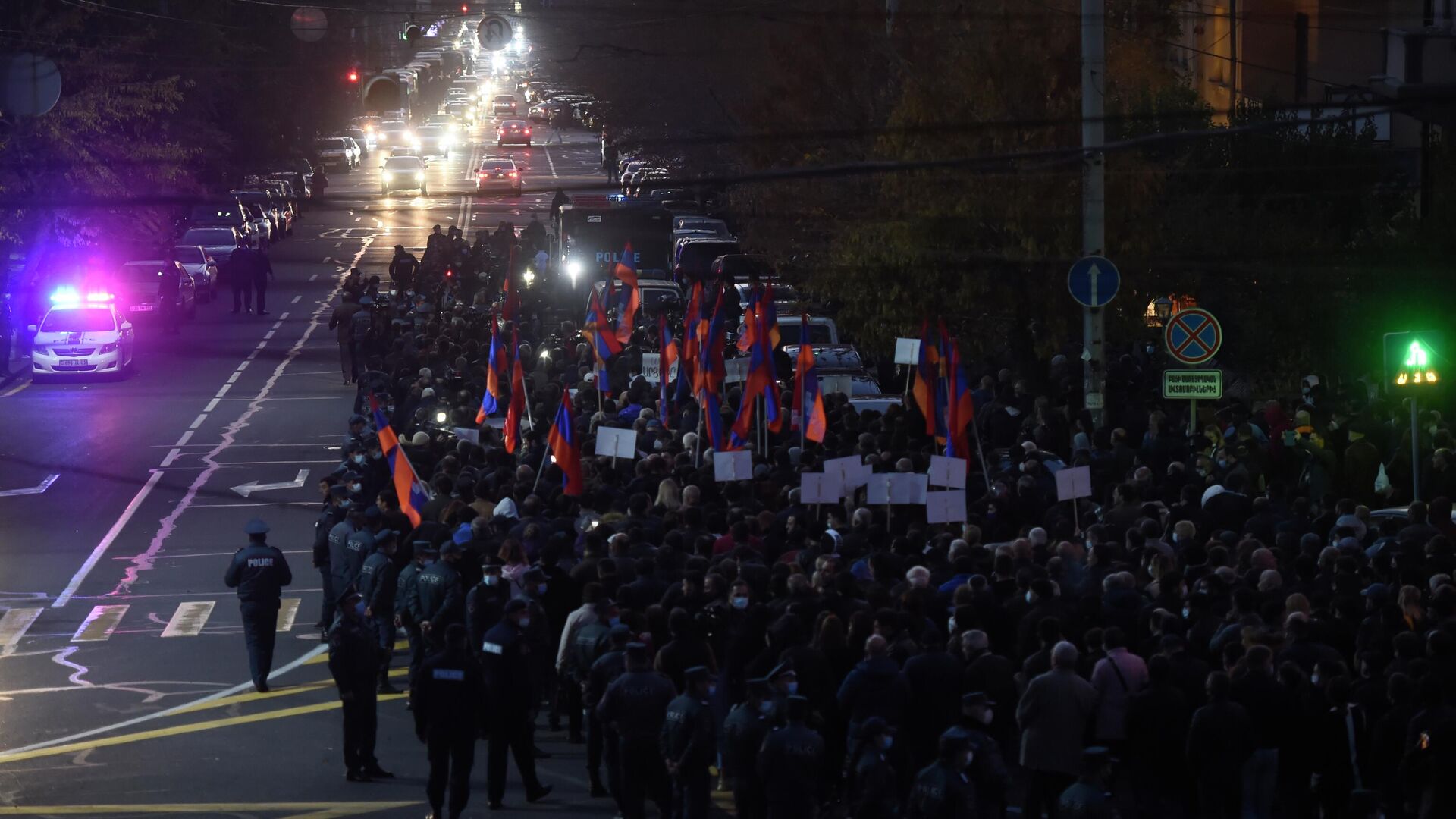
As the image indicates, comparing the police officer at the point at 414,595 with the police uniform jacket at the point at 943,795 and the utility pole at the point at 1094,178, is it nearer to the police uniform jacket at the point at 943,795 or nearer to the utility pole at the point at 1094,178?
the police uniform jacket at the point at 943,795

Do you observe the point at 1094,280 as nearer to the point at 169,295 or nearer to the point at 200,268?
the point at 169,295

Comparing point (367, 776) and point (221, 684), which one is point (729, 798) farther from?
point (221, 684)

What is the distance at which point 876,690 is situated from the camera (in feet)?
39.7

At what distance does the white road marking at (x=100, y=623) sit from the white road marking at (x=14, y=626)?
0.50m

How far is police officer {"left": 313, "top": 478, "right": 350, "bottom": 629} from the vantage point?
58.9ft

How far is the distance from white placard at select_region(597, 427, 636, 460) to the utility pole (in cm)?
537

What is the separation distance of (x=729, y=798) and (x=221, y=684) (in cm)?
541

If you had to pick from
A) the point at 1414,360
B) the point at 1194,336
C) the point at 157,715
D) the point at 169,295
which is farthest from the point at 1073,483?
the point at 169,295

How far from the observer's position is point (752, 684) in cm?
1162

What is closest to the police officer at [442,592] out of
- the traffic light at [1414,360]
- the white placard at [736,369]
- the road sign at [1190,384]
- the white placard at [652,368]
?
the road sign at [1190,384]

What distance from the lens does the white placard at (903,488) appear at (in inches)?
692

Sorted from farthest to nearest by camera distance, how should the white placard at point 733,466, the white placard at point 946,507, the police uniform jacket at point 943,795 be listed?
1. the white placard at point 733,466
2. the white placard at point 946,507
3. the police uniform jacket at point 943,795

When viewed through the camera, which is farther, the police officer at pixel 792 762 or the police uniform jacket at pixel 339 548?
the police uniform jacket at pixel 339 548

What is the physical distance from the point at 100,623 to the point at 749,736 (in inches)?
403
